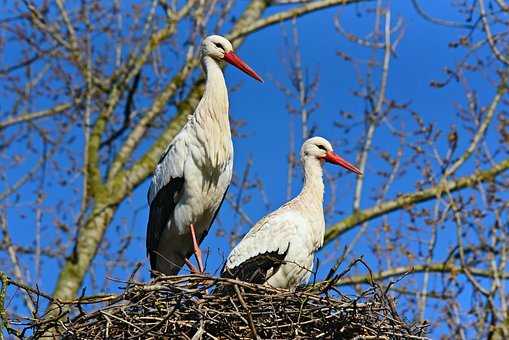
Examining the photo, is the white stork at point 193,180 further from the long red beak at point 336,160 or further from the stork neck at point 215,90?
the long red beak at point 336,160

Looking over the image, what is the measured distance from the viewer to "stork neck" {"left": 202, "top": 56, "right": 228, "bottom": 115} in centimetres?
729

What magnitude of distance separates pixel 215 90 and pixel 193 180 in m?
0.76

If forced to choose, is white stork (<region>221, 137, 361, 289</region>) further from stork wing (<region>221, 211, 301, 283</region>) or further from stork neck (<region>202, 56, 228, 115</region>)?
stork neck (<region>202, 56, 228, 115</region>)

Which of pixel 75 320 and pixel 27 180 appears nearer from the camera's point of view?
pixel 75 320

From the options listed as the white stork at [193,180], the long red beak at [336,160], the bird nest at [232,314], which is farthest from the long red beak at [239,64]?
the bird nest at [232,314]

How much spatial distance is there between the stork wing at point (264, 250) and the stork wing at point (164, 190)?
0.76 meters

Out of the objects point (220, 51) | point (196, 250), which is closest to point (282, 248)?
point (196, 250)

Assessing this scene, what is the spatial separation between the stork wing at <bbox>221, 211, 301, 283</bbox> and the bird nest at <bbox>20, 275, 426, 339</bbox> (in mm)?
1118

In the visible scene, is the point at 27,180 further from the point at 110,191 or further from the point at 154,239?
the point at 154,239

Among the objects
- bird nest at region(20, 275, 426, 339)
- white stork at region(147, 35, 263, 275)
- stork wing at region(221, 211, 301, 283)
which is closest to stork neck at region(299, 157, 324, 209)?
stork wing at region(221, 211, 301, 283)

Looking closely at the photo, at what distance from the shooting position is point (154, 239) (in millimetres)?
7320

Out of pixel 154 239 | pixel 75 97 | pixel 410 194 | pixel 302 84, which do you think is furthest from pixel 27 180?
pixel 154 239

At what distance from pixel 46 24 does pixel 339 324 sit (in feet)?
34.0

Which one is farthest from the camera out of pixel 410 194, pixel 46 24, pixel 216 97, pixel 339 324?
pixel 46 24
